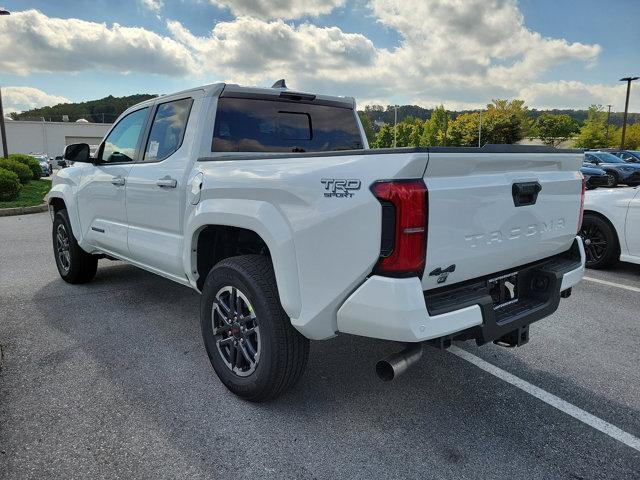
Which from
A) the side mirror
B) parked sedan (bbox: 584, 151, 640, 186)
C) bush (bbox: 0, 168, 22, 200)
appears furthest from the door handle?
parked sedan (bbox: 584, 151, 640, 186)

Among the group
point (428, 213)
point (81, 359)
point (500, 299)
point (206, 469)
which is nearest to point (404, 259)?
point (428, 213)

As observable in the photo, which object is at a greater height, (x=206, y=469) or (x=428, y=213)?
(x=428, y=213)

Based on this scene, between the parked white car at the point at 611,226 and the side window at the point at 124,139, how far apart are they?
5395 millimetres

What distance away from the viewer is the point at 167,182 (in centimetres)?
348

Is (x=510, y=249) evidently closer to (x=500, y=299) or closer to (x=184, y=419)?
(x=500, y=299)

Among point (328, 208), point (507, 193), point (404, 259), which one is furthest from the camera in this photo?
point (507, 193)

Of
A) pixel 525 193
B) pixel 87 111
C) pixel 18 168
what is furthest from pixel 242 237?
pixel 87 111

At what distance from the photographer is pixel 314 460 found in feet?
7.86

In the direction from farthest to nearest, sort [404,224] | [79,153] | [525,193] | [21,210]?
1. [21,210]
2. [79,153]
3. [525,193]
4. [404,224]

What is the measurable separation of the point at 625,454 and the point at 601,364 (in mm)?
1173

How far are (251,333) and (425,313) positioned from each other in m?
1.14

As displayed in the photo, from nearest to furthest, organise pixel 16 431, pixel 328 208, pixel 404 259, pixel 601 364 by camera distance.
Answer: pixel 404 259
pixel 328 208
pixel 16 431
pixel 601 364

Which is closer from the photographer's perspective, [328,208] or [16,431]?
[328,208]

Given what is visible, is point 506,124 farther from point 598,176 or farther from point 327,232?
point 327,232
